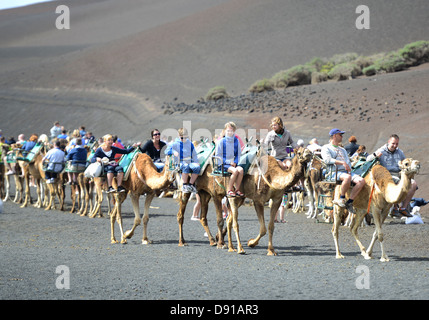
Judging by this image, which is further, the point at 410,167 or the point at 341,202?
Result: the point at 341,202

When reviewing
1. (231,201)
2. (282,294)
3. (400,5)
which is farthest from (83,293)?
(400,5)

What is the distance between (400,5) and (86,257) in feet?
248

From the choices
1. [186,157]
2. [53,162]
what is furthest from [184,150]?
[53,162]

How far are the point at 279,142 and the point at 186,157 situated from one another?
230 cm

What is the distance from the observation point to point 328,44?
77750mm

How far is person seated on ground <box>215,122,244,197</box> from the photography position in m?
14.7

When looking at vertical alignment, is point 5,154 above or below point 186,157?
above

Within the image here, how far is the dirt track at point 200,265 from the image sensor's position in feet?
35.0

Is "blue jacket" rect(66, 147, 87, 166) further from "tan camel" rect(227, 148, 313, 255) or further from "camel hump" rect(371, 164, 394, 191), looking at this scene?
"camel hump" rect(371, 164, 394, 191)

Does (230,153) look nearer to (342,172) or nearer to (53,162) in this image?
(342,172)

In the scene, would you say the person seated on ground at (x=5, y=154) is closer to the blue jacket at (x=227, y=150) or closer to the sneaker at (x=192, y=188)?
the sneaker at (x=192, y=188)

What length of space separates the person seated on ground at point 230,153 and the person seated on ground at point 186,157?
36.4 inches

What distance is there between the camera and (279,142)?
48.6 feet

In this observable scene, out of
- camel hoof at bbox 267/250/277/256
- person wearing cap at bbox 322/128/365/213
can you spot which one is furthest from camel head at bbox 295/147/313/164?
camel hoof at bbox 267/250/277/256
